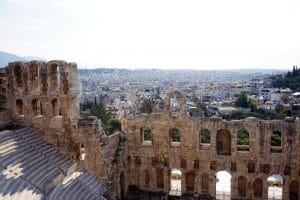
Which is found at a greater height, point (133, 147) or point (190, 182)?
point (133, 147)

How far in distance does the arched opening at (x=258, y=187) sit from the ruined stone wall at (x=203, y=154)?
0.38 m

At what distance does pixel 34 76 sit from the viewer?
79.0 feet

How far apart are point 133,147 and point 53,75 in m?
7.54

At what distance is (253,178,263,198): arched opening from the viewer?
2498 cm

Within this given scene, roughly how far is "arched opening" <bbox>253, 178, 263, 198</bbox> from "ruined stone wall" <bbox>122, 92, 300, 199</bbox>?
0.38m

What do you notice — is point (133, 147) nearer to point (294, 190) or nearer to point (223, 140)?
point (223, 140)

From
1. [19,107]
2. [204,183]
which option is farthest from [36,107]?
[204,183]

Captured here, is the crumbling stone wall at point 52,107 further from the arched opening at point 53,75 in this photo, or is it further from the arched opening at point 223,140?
the arched opening at point 223,140

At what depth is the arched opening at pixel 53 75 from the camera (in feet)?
78.7

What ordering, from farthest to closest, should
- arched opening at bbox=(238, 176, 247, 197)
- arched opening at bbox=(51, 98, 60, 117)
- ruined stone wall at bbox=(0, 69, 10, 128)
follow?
arched opening at bbox=(238, 176, 247, 197) < ruined stone wall at bbox=(0, 69, 10, 128) < arched opening at bbox=(51, 98, 60, 117)

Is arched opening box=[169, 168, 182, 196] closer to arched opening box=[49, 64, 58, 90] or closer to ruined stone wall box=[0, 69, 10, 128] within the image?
arched opening box=[49, 64, 58, 90]

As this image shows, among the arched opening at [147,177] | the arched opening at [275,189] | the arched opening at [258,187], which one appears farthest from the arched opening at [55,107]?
the arched opening at [275,189]

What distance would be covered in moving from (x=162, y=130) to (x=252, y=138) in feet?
20.0

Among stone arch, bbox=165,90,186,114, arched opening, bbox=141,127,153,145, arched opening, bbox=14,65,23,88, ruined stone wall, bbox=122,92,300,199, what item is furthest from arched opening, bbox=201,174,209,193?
arched opening, bbox=14,65,23,88
